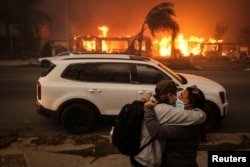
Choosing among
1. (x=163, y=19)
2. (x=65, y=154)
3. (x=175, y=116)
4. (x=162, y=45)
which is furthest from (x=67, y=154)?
(x=162, y=45)

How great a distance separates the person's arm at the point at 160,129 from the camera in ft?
11.8

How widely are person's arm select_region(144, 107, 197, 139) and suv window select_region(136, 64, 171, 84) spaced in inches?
191

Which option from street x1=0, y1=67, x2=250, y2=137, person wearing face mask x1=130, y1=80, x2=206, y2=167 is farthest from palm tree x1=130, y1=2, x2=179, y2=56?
person wearing face mask x1=130, y1=80, x2=206, y2=167

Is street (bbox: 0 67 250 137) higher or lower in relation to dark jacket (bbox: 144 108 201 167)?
lower

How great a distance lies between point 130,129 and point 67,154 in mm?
3575

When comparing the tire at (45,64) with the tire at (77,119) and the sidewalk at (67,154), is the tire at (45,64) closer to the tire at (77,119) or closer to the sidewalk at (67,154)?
the tire at (77,119)

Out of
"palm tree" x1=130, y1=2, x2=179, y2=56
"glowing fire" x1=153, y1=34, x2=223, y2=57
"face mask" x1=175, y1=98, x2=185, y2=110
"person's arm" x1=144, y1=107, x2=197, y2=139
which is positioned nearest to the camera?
"person's arm" x1=144, y1=107, x2=197, y2=139

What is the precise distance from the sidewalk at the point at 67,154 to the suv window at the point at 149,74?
5.48 feet

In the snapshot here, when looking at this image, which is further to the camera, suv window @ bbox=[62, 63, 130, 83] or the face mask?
suv window @ bbox=[62, 63, 130, 83]

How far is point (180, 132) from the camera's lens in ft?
12.0

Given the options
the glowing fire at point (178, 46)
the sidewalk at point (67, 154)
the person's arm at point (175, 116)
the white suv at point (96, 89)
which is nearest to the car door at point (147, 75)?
the white suv at point (96, 89)

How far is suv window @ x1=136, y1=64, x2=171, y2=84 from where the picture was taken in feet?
27.9

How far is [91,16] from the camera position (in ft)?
232

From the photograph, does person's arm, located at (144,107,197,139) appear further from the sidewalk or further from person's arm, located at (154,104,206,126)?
the sidewalk
